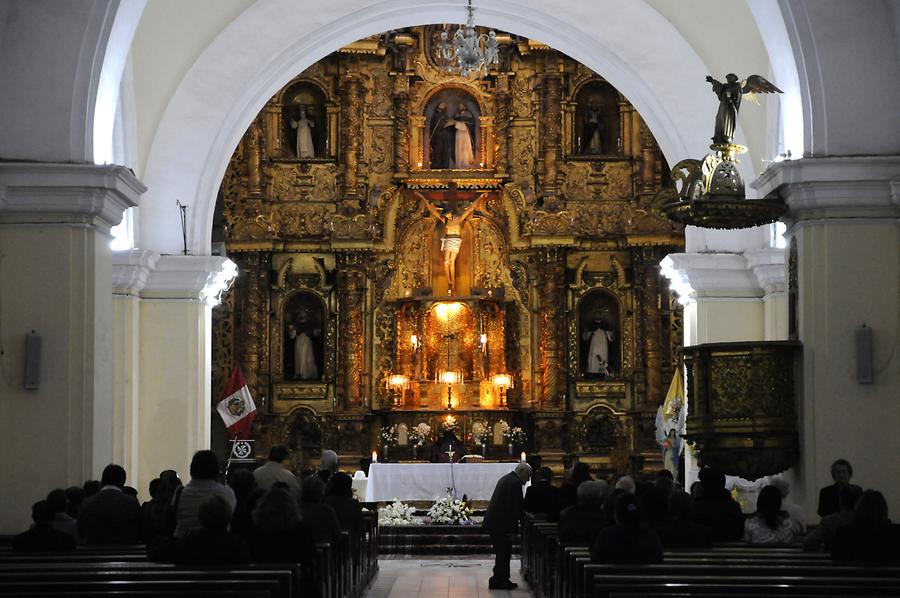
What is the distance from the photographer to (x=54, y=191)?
39.8 ft

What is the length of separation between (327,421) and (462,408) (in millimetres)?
2276

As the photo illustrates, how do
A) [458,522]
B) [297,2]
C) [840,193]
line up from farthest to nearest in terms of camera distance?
1. [458,522]
2. [297,2]
3. [840,193]

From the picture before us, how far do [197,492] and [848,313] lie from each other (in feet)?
17.7

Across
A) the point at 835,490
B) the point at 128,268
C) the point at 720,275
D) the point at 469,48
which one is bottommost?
the point at 835,490

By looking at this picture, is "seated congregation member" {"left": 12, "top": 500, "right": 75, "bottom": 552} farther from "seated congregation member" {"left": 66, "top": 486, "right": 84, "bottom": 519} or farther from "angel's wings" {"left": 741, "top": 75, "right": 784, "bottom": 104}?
"angel's wings" {"left": 741, "top": 75, "right": 784, "bottom": 104}

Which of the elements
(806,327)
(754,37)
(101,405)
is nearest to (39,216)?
(101,405)

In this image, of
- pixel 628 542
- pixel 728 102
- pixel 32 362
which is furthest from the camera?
pixel 728 102

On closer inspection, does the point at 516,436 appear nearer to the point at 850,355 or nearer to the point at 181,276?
the point at 181,276

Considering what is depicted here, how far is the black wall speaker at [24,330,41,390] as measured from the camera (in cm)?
1202

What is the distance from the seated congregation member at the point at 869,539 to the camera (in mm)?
8297

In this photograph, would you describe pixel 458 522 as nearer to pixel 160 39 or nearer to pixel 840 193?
pixel 160 39

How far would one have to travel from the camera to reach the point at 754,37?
16.6m

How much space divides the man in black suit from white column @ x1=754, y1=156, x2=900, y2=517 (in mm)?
3248

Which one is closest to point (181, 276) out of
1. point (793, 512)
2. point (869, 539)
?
point (793, 512)
